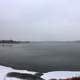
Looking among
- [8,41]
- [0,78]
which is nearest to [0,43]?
[8,41]

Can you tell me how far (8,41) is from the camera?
150250 mm

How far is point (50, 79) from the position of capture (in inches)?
513

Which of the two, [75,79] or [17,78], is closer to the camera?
[75,79]

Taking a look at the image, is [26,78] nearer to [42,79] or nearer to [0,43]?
[42,79]

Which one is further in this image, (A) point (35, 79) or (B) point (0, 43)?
(B) point (0, 43)

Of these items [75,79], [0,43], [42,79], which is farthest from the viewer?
[0,43]

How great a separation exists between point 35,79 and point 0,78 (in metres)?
2.61

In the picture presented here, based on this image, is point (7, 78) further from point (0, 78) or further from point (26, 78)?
point (26, 78)

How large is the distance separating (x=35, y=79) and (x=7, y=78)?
6.90 ft

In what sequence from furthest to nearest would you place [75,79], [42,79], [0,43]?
1. [0,43]
2. [42,79]
3. [75,79]

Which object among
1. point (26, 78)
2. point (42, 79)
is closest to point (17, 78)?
point (26, 78)

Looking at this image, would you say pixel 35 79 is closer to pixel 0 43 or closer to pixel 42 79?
pixel 42 79

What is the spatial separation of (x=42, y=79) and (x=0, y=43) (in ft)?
463

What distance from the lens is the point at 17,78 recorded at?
13.1 metres
